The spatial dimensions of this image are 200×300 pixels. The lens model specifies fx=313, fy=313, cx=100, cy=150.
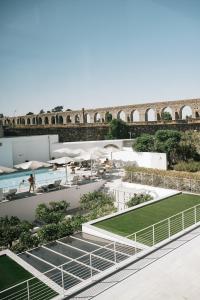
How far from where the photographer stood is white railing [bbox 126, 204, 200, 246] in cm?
977

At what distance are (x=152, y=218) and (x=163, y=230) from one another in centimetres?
148

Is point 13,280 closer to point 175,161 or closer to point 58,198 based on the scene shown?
point 58,198

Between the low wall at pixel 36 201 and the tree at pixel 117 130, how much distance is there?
44.3 feet

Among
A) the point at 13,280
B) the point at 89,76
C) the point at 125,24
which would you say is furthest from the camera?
the point at 89,76

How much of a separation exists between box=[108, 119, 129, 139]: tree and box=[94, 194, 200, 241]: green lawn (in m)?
16.3

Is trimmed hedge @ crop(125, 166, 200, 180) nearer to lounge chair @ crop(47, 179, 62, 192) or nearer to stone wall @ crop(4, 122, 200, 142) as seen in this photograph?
lounge chair @ crop(47, 179, 62, 192)

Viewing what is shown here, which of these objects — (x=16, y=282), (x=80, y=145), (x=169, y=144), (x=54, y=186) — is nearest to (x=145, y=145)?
(x=169, y=144)

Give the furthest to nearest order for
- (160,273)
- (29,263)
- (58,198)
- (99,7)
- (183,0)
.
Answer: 1. (58,198)
2. (183,0)
3. (99,7)
4. (29,263)
5. (160,273)

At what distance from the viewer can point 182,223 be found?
10781 millimetres

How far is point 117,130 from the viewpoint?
101ft

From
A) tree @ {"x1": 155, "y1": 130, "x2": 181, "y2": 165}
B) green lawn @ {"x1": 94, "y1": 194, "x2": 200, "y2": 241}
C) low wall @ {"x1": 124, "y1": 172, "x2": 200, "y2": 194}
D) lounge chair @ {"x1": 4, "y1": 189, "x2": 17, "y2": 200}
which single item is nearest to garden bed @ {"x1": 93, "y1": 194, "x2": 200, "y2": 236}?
green lawn @ {"x1": 94, "y1": 194, "x2": 200, "y2": 241}

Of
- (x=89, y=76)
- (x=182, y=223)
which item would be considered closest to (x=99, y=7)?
(x=89, y=76)

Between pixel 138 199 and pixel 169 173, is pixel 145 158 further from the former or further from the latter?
pixel 138 199

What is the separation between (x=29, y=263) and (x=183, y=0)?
1016cm
